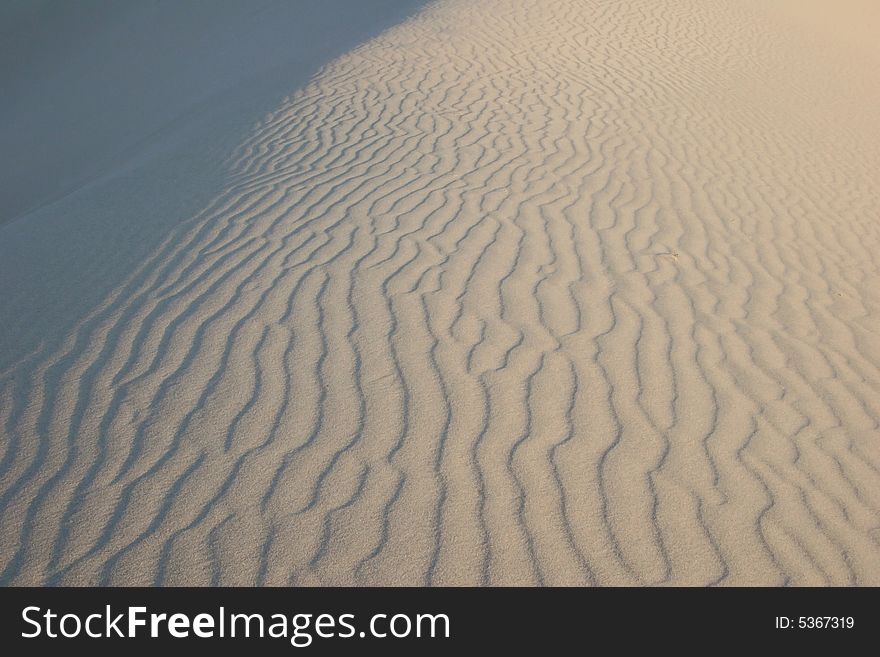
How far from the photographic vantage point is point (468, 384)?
3822 mm

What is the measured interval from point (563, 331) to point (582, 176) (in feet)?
9.76

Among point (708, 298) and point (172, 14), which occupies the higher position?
point (172, 14)

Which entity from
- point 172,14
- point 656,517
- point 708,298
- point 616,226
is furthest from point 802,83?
point 172,14

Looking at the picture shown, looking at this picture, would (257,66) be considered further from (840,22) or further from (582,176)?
(840,22)

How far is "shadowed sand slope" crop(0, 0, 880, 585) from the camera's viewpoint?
2938 millimetres

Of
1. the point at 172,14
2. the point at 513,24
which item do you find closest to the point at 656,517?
the point at 513,24

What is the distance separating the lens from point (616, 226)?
19.3ft

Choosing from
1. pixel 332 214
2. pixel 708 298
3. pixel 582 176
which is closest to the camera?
pixel 708 298

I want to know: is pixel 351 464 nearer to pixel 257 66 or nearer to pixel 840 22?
pixel 257 66

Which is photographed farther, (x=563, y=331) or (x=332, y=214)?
(x=332, y=214)

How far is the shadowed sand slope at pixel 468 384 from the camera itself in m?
2.94
